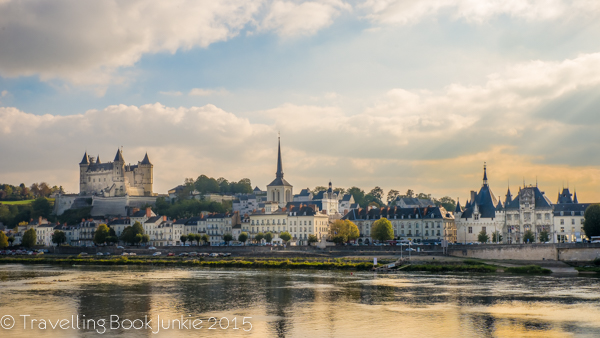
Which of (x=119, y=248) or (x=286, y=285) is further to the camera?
(x=119, y=248)

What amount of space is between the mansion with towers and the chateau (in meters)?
81.6

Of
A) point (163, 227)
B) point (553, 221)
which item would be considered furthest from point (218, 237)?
point (553, 221)

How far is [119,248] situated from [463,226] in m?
46.5

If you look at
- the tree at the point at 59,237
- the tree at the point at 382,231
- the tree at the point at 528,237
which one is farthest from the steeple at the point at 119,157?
the tree at the point at 528,237

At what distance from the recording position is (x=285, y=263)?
61594mm

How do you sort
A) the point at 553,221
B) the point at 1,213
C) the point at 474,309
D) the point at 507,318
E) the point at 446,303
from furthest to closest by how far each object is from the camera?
the point at 1,213, the point at 553,221, the point at 446,303, the point at 474,309, the point at 507,318

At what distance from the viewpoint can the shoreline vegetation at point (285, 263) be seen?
176 feet

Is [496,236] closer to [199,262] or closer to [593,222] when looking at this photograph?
[593,222]

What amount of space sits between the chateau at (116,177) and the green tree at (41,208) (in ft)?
27.7

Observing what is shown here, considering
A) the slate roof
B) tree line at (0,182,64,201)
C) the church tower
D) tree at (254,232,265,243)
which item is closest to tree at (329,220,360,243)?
the slate roof

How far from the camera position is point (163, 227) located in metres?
104

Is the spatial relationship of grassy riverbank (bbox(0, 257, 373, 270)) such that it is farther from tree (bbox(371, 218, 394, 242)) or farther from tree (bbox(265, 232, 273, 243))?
tree (bbox(265, 232, 273, 243))

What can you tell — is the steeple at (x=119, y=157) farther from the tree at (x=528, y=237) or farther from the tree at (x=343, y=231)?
the tree at (x=528, y=237)

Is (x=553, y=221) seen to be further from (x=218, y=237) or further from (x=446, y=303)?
(x=218, y=237)
